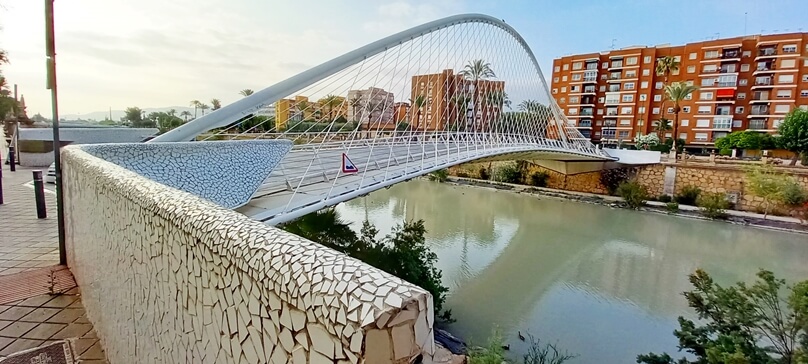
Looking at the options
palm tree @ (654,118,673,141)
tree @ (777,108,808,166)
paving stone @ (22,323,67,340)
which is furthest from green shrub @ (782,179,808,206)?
paving stone @ (22,323,67,340)

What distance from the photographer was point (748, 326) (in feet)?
12.6

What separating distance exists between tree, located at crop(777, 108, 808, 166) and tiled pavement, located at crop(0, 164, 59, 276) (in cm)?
2179

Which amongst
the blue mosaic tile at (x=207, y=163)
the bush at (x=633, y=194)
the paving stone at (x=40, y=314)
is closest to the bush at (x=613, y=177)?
the bush at (x=633, y=194)

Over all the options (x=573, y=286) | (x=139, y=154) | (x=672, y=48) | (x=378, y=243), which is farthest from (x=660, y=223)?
(x=672, y=48)

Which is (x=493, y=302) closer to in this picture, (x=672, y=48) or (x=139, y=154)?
(x=139, y=154)

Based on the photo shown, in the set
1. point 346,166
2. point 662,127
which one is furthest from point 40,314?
point 662,127

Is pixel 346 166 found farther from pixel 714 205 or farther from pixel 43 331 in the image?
pixel 714 205

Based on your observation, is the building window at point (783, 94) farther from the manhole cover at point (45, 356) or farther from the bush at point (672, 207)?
the manhole cover at point (45, 356)

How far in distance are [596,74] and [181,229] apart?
2861 centimetres

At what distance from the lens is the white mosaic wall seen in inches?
25.0

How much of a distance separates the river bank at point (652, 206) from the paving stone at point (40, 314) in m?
15.5

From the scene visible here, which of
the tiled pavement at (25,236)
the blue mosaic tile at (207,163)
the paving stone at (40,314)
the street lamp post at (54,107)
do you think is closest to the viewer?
the paving stone at (40,314)

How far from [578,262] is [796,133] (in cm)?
1450

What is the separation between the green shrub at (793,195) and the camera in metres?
12.2
